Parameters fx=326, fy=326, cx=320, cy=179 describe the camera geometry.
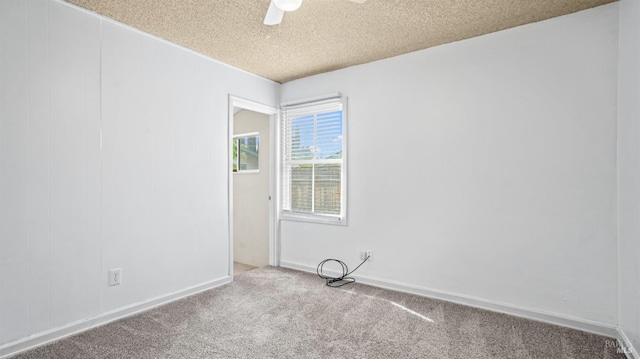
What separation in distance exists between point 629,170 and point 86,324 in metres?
3.78

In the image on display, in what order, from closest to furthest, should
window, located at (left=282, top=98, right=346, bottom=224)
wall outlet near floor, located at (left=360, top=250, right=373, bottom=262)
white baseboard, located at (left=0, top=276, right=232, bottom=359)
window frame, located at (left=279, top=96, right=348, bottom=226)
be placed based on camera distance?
white baseboard, located at (left=0, top=276, right=232, bottom=359)
wall outlet near floor, located at (left=360, top=250, right=373, bottom=262)
window frame, located at (left=279, top=96, right=348, bottom=226)
window, located at (left=282, top=98, right=346, bottom=224)

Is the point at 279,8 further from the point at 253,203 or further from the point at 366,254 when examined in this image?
the point at 253,203

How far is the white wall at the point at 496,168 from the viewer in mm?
2346

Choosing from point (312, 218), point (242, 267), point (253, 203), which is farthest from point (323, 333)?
point (253, 203)

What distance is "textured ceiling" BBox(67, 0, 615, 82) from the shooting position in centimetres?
228

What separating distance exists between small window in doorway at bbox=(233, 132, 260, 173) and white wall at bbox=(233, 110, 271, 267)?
0.07m

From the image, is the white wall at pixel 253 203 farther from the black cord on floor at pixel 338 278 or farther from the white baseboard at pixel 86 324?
the white baseboard at pixel 86 324

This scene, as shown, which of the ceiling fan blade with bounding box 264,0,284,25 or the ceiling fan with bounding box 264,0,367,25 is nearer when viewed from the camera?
the ceiling fan with bounding box 264,0,367,25

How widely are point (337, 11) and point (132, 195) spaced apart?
2.15 metres

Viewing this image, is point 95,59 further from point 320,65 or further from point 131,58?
point 320,65

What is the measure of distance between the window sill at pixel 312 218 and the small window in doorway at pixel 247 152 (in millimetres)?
1117

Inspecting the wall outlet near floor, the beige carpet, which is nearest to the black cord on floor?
the wall outlet near floor

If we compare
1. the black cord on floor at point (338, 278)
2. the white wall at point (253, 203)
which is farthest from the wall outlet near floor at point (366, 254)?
the white wall at point (253, 203)

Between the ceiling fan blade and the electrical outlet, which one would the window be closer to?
the ceiling fan blade
